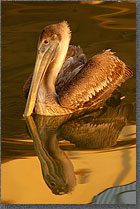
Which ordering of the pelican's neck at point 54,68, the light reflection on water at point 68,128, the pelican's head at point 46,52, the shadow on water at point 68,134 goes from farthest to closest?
1. the pelican's neck at point 54,68
2. the pelican's head at point 46,52
3. the shadow on water at point 68,134
4. the light reflection on water at point 68,128

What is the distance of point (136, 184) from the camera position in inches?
173

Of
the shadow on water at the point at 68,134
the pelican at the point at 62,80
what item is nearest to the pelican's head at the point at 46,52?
the pelican at the point at 62,80

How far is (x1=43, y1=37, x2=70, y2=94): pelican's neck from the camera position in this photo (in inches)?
230

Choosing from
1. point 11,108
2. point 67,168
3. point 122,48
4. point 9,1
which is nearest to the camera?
point 67,168

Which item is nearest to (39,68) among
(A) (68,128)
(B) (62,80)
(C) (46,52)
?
(C) (46,52)

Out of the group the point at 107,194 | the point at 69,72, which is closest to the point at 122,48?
the point at 69,72

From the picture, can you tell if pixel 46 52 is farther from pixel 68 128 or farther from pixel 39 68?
pixel 68 128

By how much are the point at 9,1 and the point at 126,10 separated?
1.72m

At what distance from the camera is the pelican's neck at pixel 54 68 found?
5852 mm

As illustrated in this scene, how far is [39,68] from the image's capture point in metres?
5.75

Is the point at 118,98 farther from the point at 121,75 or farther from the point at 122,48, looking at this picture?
the point at 122,48

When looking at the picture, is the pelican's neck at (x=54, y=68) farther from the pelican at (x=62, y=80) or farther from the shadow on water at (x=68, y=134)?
the shadow on water at (x=68, y=134)

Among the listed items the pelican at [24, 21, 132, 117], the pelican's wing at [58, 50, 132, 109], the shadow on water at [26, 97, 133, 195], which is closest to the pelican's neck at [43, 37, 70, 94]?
the pelican at [24, 21, 132, 117]

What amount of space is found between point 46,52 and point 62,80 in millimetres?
516
